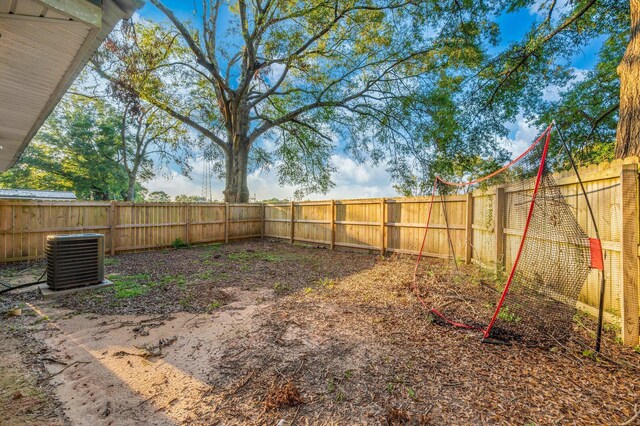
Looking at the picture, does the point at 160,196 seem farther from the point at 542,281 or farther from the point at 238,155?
the point at 542,281

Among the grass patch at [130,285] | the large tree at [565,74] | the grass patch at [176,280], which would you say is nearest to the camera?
the grass patch at [130,285]

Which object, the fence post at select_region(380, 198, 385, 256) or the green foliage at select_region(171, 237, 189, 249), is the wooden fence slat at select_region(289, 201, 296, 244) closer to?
the green foliage at select_region(171, 237, 189, 249)

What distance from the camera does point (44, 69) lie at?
8.22 ft

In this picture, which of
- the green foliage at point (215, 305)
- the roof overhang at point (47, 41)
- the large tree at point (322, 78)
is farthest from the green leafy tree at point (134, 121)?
the green foliage at point (215, 305)

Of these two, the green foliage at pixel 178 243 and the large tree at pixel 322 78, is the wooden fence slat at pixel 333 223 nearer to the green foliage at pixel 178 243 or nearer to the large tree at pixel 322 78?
the large tree at pixel 322 78

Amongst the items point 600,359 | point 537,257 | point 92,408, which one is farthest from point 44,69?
point 600,359

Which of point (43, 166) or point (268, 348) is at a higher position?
point (43, 166)

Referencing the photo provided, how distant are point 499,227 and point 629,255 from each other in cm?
208

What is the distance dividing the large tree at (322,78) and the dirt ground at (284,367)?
6.05m

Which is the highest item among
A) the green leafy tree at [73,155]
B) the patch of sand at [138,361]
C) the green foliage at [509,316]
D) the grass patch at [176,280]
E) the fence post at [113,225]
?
the green leafy tree at [73,155]

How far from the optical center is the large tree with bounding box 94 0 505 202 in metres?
7.61

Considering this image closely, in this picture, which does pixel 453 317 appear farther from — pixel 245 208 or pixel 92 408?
pixel 245 208

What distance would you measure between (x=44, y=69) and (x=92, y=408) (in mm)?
2977

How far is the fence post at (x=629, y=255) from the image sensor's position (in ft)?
8.40
